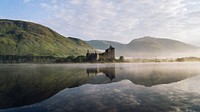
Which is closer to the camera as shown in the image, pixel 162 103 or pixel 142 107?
pixel 142 107

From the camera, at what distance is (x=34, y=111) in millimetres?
27484

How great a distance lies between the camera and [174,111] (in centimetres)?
2636

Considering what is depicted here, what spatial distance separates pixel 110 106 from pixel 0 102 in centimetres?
1899

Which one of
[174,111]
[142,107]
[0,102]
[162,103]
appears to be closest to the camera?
[174,111]

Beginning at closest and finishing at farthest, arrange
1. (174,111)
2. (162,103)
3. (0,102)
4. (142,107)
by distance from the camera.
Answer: (174,111)
(142,107)
(162,103)
(0,102)

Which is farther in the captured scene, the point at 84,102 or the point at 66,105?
the point at 84,102

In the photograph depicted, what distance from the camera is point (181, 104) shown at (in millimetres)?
30188

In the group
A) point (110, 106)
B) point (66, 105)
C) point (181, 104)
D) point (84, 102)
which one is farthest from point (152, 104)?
point (66, 105)

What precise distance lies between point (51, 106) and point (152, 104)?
14520 millimetres

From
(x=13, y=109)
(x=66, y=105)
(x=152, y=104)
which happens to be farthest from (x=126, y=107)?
(x=13, y=109)

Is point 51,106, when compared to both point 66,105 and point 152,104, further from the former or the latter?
point 152,104

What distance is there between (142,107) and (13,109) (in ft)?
58.7

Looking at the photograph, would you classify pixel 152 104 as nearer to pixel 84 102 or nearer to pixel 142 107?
pixel 142 107

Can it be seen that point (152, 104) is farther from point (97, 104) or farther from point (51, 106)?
point (51, 106)
